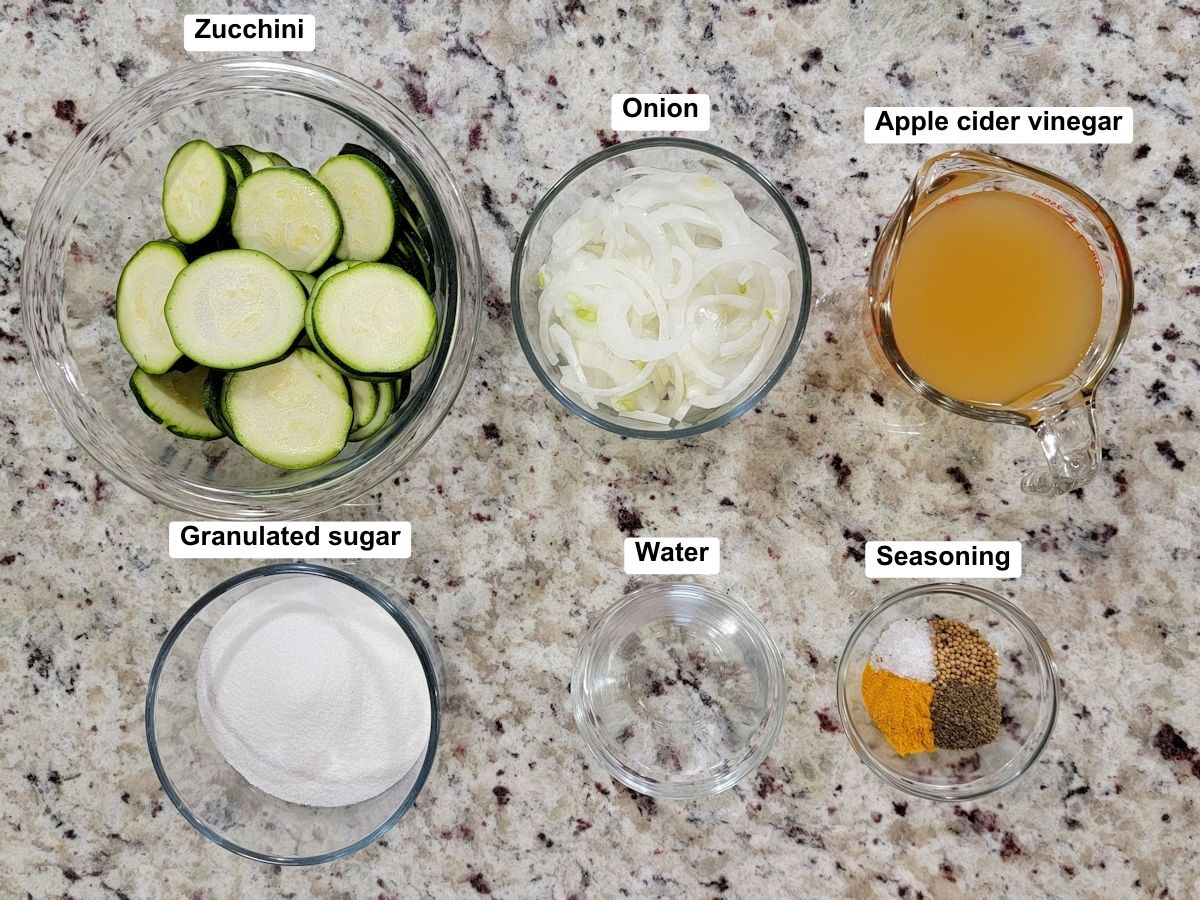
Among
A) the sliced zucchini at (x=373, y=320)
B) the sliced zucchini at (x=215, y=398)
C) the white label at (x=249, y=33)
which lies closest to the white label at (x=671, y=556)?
the sliced zucchini at (x=373, y=320)

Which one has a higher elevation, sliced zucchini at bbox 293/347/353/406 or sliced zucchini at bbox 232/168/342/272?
sliced zucchini at bbox 232/168/342/272

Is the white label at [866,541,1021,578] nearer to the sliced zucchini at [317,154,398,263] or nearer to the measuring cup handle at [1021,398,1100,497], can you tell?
the measuring cup handle at [1021,398,1100,497]

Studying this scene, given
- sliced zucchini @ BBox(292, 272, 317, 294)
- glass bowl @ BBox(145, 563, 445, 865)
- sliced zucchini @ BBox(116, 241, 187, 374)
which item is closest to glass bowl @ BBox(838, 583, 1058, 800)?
glass bowl @ BBox(145, 563, 445, 865)

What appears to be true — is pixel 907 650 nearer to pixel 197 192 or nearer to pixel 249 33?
pixel 197 192

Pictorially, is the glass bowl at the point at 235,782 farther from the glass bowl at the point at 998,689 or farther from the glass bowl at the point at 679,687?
the glass bowl at the point at 998,689

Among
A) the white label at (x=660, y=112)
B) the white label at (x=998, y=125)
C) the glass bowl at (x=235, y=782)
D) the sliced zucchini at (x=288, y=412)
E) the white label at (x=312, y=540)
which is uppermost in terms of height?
the white label at (x=660, y=112)

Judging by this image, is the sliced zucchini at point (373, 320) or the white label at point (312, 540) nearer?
the sliced zucchini at point (373, 320)

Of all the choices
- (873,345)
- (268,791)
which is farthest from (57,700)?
(873,345)
